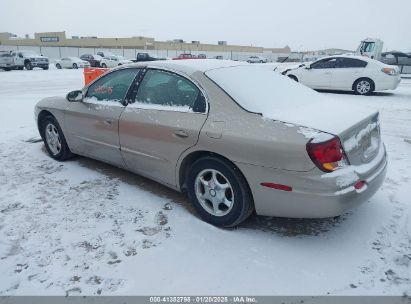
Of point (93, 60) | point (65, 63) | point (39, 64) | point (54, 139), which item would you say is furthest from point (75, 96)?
point (93, 60)

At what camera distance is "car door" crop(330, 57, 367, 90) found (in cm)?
1169

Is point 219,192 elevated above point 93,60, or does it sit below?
above

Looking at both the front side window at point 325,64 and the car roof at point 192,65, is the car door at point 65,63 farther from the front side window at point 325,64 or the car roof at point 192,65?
the car roof at point 192,65

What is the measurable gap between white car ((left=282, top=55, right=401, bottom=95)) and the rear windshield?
30.0ft

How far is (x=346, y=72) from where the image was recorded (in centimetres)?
1185

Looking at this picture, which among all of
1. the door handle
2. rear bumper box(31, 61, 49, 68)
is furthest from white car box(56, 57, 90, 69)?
the door handle

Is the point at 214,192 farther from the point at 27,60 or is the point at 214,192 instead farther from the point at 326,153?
the point at 27,60

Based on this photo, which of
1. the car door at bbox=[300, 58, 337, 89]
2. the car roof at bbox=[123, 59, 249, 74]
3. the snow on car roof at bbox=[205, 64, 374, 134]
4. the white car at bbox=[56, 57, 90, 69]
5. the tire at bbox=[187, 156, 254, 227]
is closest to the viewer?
the snow on car roof at bbox=[205, 64, 374, 134]

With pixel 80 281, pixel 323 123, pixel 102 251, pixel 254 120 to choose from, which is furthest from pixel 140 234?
pixel 323 123

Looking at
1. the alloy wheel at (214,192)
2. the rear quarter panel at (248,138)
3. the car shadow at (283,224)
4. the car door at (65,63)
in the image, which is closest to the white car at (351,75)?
the car shadow at (283,224)

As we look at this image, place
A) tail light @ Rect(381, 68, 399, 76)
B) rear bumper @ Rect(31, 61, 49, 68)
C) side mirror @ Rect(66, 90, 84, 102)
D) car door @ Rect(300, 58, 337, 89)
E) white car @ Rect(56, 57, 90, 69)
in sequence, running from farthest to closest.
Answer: white car @ Rect(56, 57, 90, 69) < rear bumper @ Rect(31, 61, 49, 68) < car door @ Rect(300, 58, 337, 89) < tail light @ Rect(381, 68, 399, 76) < side mirror @ Rect(66, 90, 84, 102)

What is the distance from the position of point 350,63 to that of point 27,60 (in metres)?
25.7

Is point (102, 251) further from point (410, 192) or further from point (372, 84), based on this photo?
point (372, 84)

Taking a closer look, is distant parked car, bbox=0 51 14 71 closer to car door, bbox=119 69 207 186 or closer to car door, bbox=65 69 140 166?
car door, bbox=65 69 140 166
